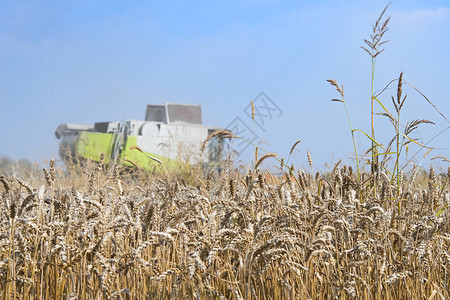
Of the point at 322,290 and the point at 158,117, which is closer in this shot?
the point at 322,290

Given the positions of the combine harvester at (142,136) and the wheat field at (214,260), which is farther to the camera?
the combine harvester at (142,136)

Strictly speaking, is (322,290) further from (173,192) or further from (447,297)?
(173,192)

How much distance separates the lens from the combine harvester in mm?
17244

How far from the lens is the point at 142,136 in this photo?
1825cm

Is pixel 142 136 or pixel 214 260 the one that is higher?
pixel 142 136

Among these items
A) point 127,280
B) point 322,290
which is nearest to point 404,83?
point 322,290

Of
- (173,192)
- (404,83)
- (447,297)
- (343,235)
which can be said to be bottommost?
(447,297)

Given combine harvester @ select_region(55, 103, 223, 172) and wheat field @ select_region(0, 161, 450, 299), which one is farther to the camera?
combine harvester @ select_region(55, 103, 223, 172)

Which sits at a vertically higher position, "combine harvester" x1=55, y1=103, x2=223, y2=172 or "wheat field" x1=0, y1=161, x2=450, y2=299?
"combine harvester" x1=55, y1=103, x2=223, y2=172

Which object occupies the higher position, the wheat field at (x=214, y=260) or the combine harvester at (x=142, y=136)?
the combine harvester at (x=142, y=136)

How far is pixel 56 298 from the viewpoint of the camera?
90.0 inches

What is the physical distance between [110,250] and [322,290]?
1.14 meters

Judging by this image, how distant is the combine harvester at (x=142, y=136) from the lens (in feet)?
56.6

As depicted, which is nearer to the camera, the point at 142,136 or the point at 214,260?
the point at 214,260
